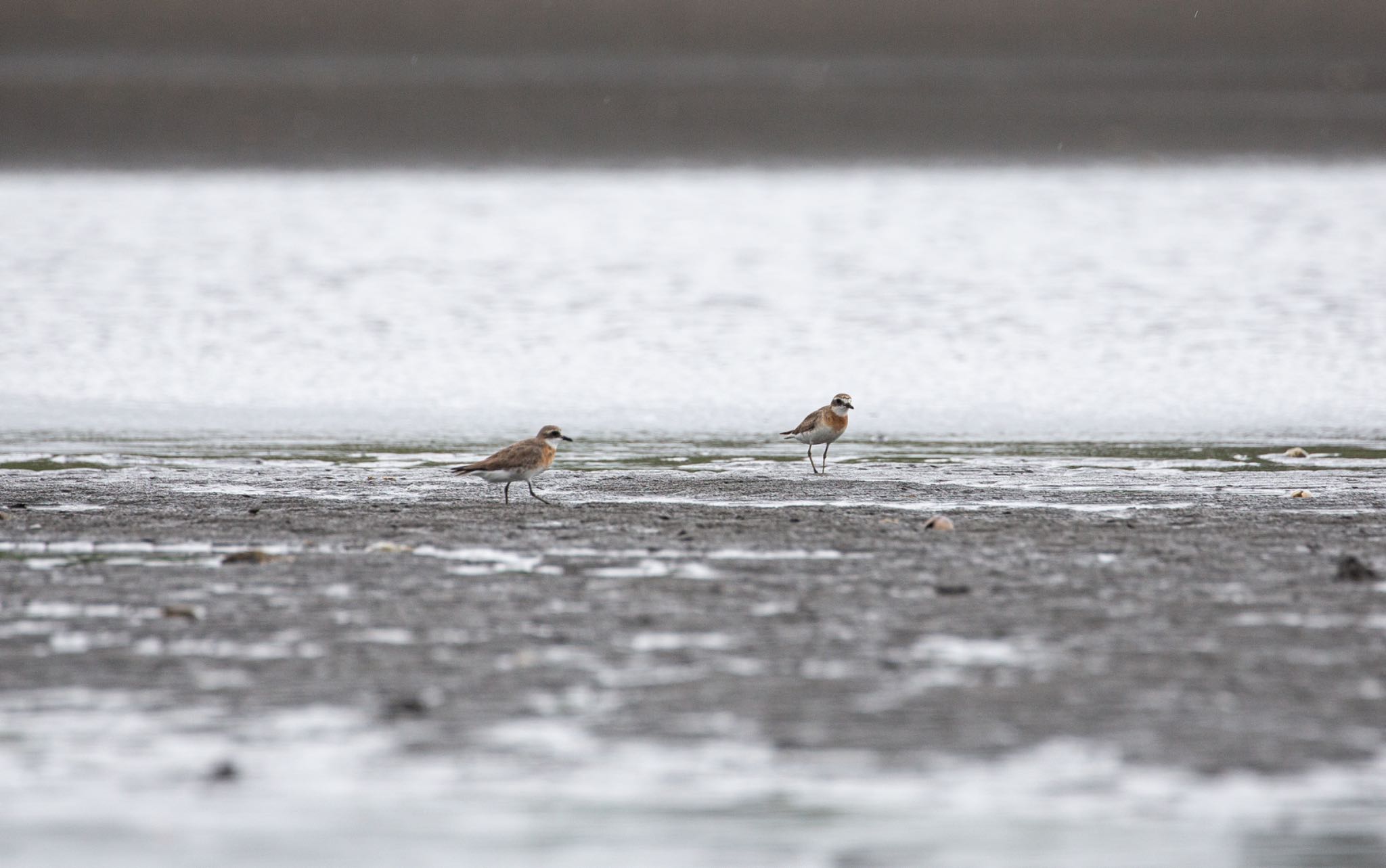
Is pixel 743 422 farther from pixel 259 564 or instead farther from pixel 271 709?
pixel 271 709

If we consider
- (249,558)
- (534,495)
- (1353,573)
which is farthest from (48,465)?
(1353,573)

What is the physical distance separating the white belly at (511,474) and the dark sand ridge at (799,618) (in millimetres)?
343

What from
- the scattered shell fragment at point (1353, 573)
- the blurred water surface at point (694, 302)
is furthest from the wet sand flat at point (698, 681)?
the blurred water surface at point (694, 302)

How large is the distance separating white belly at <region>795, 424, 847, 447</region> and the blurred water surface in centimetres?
245

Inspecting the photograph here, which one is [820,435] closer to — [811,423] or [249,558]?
[811,423]

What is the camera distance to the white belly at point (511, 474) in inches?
465

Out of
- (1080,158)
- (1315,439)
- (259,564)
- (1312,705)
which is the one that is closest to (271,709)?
(259,564)

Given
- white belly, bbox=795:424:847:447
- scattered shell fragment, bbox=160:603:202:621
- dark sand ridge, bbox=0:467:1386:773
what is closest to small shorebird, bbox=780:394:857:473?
white belly, bbox=795:424:847:447

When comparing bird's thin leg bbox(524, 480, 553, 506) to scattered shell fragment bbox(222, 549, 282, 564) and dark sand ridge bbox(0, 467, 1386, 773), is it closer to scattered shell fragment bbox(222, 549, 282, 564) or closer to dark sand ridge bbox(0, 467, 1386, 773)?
dark sand ridge bbox(0, 467, 1386, 773)

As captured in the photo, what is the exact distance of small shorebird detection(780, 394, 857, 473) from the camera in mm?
13148

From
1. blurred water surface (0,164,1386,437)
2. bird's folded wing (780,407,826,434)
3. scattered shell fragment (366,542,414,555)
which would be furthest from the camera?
blurred water surface (0,164,1386,437)

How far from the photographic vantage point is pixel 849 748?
6.75 meters

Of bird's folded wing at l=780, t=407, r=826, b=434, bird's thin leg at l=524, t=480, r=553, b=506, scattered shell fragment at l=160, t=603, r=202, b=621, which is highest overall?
bird's folded wing at l=780, t=407, r=826, b=434

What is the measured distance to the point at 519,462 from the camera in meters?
11.8
